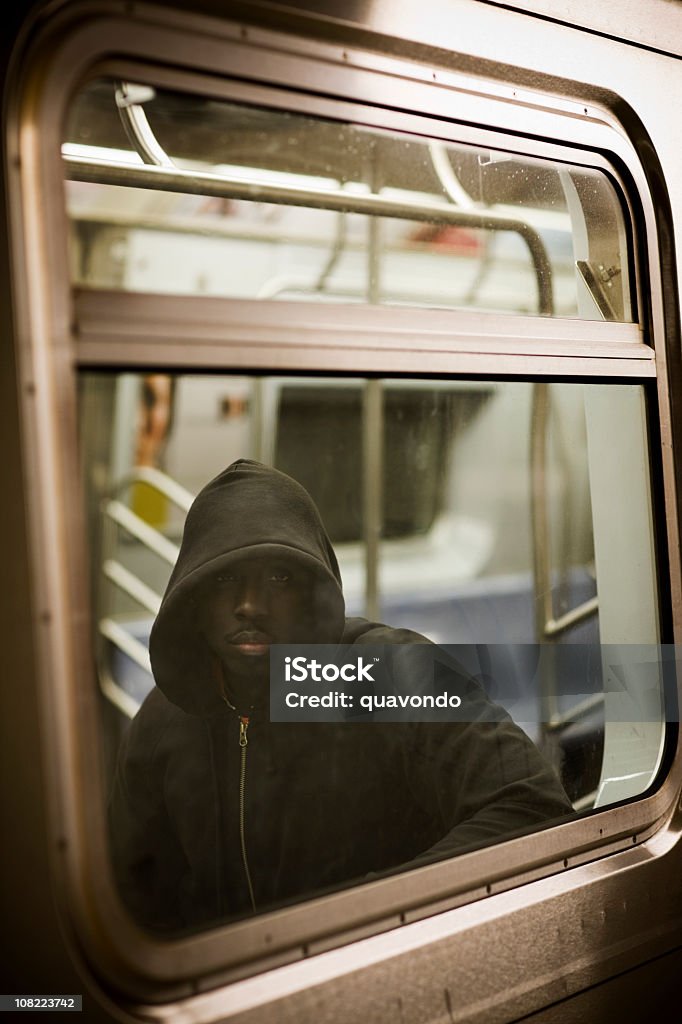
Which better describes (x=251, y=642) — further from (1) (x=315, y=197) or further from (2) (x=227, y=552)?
(1) (x=315, y=197)

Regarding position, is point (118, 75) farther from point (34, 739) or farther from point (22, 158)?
point (34, 739)

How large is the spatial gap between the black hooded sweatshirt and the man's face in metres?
0.02

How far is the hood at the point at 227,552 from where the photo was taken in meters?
1.82

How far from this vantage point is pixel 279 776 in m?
1.79

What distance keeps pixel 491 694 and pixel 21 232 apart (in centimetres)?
117

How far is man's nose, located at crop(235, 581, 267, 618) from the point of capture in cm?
180

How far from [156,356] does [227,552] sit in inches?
26.7

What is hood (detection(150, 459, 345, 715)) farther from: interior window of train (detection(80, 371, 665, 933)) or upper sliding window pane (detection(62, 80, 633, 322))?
upper sliding window pane (detection(62, 80, 633, 322))

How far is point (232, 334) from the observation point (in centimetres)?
127

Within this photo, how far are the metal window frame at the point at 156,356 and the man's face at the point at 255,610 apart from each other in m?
0.51

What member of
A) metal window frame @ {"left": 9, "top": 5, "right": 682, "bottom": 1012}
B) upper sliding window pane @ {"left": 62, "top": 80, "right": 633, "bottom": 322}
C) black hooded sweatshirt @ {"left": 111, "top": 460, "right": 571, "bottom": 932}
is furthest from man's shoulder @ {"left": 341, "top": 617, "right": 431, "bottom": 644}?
upper sliding window pane @ {"left": 62, "top": 80, "right": 633, "bottom": 322}

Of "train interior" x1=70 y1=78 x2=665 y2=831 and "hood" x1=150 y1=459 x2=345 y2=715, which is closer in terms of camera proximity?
"train interior" x1=70 y1=78 x2=665 y2=831

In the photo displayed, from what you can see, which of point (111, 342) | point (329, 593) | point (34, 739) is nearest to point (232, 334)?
point (111, 342)

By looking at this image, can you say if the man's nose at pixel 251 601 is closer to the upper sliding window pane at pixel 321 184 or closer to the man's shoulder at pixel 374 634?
the man's shoulder at pixel 374 634
